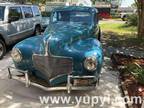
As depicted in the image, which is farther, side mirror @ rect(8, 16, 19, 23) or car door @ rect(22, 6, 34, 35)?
car door @ rect(22, 6, 34, 35)

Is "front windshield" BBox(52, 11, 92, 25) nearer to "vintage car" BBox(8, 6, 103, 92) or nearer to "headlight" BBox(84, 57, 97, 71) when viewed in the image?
"vintage car" BBox(8, 6, 103, 92)

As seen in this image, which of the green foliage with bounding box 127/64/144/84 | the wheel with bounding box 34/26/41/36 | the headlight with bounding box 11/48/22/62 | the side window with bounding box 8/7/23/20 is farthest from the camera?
the wheel with bounding box 34/26/41/36

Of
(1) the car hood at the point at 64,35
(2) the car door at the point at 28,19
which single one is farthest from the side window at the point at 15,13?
(1) the car hood at the point at 64,35

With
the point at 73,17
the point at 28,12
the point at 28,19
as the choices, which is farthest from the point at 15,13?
the point at 73,17

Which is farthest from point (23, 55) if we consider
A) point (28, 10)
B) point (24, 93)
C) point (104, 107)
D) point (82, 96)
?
point (28, 10)

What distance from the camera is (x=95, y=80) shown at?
5.66 m

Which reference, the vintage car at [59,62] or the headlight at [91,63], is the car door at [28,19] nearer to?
the vintage car at [59,62]

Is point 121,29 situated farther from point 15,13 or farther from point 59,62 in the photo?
point 59,62

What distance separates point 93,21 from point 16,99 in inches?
139

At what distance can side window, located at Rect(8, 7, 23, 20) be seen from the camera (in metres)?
9.92

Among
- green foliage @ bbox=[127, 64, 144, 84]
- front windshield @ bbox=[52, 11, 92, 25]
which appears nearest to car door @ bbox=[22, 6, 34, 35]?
front windshield @ bbox=[52, 11, 92, 25]

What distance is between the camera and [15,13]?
10.3 meters

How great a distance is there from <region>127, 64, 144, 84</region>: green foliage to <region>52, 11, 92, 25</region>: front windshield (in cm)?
175

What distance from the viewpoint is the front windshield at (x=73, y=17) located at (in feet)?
27.0
